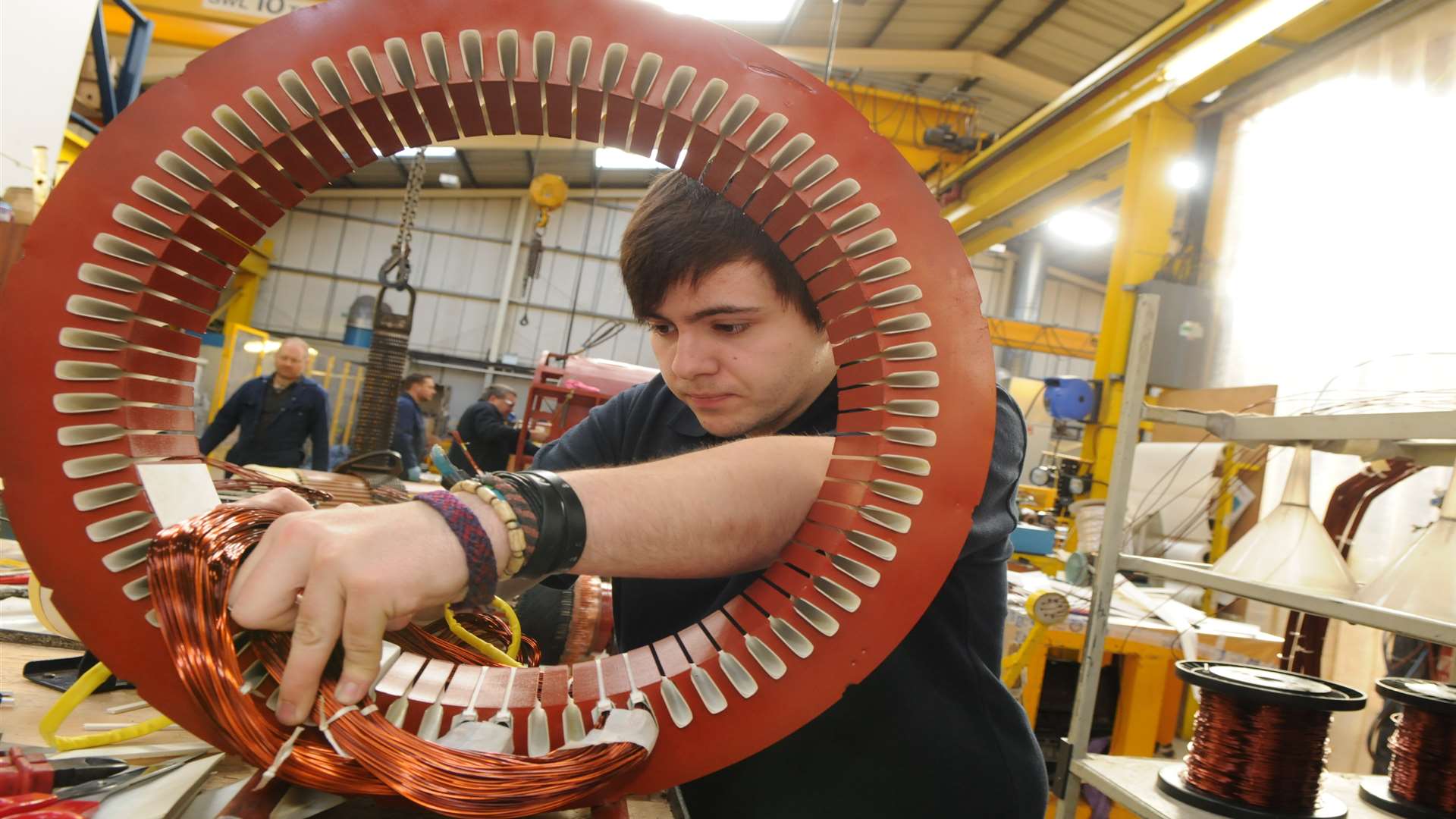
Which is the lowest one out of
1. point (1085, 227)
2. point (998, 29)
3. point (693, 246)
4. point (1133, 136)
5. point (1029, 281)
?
point (693, 246)

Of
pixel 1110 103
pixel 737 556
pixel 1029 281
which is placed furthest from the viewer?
pixel 1029 281

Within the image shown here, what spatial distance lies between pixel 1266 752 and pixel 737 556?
62.1 inches

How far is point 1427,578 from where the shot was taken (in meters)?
1.75

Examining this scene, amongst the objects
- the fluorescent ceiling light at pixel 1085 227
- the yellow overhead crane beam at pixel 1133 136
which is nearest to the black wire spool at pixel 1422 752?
the yellow overhead crane beam at pixel 1133 136

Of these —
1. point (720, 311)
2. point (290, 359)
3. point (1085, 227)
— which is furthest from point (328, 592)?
point (1085, 227)

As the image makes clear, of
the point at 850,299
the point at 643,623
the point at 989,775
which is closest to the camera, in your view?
the point at 850,299

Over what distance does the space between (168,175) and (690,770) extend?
55cm

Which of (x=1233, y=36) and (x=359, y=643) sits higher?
(x=1233, y=36)

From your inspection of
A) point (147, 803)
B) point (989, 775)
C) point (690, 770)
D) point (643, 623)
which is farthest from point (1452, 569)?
point (147, 803)

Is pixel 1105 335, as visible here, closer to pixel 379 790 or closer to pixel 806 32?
pixel 806 32

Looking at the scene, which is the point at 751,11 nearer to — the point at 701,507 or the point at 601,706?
the point at 701,507

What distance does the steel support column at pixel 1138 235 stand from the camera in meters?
6.16

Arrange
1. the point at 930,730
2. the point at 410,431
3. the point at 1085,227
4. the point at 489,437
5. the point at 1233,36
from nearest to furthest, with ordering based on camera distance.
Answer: the point at 930,730 → the point at 1233,36 → the point at 489,437 → the point at 410,431 → the point at 1085,227

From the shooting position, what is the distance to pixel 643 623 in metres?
1.11
